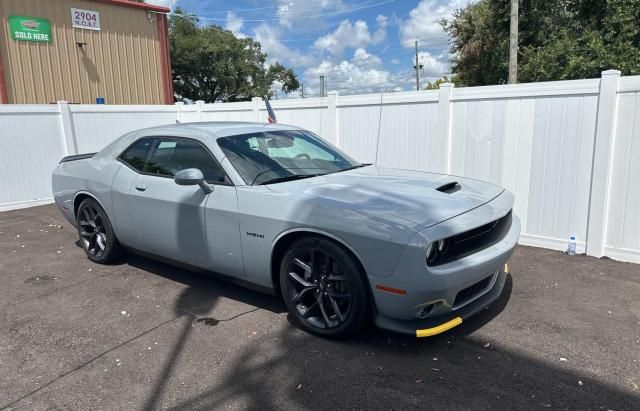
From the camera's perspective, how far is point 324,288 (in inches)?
138

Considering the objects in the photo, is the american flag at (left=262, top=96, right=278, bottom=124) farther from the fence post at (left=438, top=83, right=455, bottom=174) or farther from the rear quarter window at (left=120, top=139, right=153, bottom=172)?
the rear quarter window at (left=120, top=139, right=153, bottom=172)

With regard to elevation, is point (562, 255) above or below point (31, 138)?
below

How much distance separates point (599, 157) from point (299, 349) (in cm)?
407

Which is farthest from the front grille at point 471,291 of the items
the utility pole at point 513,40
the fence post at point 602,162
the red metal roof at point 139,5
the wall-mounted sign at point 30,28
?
the red metal roof at point 139,5

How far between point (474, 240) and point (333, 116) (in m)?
5.03

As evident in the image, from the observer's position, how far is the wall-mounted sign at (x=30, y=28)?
12609 millimetres

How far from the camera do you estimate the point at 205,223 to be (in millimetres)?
4082

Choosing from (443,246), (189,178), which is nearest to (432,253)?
(443,246)

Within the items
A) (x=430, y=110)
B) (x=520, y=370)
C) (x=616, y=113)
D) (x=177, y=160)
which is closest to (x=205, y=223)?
(x=177, y=160)

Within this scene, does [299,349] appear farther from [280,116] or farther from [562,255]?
[280,116]

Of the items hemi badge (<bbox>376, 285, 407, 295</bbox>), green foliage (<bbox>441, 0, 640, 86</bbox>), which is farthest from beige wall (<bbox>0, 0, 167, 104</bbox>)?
green foliage (<bbox>441, 0, 640, 86</bbox>)

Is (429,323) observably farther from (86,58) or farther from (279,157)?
(86,58)

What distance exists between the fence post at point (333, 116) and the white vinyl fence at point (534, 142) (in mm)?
17

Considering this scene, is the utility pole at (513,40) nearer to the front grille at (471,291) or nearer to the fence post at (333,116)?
the fence post at (333,116)
